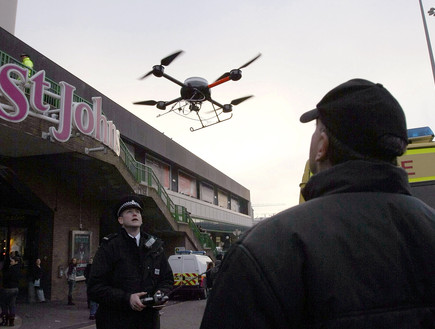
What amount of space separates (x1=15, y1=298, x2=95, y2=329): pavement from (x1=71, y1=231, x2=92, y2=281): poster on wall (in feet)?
6.53

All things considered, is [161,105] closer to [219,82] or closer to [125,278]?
[219,82]

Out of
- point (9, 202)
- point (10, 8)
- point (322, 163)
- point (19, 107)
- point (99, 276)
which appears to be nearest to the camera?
point (322, 163)

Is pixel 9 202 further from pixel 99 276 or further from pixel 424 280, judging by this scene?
pixel 424 280

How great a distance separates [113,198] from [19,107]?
965 centimetres

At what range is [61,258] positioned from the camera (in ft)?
54.9

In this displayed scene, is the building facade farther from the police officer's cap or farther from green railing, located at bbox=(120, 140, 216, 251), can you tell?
the police officer's cap

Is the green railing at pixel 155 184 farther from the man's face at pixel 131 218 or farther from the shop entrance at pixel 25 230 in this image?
the man's face at pixel 131 218

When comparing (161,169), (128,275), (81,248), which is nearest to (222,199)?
(161,169)

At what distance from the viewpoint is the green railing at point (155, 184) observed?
57.8ft

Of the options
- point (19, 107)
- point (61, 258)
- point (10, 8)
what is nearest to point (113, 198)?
point (61, 258)

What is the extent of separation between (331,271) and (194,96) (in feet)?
35.7

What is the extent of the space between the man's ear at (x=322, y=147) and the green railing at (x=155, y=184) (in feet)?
51.5

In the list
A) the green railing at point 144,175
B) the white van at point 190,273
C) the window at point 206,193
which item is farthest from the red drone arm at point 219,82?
the window at point 206,193

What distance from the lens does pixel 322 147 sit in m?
1.36
